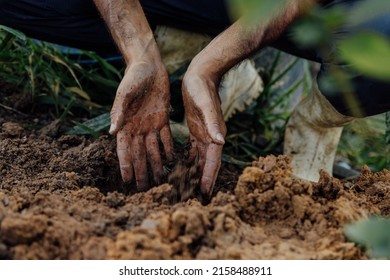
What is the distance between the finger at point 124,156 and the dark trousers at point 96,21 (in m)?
0.60

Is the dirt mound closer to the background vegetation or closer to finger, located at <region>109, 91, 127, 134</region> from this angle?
finger, located at <region>109, 91, 127, 134</region>

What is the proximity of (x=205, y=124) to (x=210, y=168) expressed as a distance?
0.42 ft

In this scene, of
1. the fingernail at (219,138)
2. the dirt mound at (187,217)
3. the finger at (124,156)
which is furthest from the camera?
the finger at (124,156)

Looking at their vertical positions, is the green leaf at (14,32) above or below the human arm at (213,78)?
above

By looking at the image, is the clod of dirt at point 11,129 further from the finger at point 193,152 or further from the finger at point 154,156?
the finger at point 193,152

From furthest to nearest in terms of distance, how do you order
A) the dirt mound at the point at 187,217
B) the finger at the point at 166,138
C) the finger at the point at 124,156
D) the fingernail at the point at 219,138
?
the finger at the point at 166,138, the finger at the point at 124,156, the fingernail at the point at 219,138, the dirt mound at the point at 187,217

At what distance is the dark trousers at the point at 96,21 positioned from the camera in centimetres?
211

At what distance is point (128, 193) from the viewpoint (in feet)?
6.10

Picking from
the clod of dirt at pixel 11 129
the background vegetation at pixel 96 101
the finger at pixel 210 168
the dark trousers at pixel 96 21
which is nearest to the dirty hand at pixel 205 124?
the finger at pixel 210 168

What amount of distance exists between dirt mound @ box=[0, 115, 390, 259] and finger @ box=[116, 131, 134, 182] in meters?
0.07

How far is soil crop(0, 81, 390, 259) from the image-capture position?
4.03 feet

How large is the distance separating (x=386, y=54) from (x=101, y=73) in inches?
91.4

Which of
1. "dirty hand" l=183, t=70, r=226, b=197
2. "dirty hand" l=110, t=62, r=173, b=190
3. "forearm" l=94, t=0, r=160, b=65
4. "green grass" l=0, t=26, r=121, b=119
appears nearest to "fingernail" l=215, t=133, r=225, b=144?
"dirty hand" l=183, t=70, r=226, b=197
